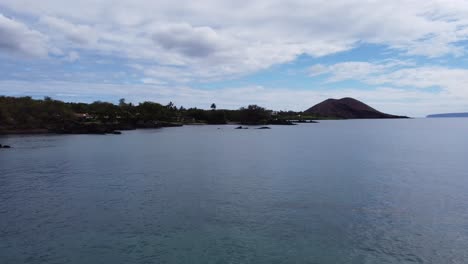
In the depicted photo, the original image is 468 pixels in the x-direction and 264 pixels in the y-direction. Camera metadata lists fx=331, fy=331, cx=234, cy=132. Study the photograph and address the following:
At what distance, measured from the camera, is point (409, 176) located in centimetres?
3775

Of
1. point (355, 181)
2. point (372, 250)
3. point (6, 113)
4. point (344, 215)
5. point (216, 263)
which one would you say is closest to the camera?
point (216, 263)

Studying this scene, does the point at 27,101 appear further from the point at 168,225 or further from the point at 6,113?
the point at 168,225

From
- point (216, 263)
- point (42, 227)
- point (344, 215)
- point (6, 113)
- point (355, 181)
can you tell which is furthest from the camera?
point (6, 113)

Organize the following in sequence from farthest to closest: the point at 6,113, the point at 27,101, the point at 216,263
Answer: the point at 27,101, the point at 6,113, the point at 216,263

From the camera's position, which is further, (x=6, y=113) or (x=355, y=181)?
(x=6, y=113)

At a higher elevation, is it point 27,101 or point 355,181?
point 27,101

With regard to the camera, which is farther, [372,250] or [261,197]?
[261,197]

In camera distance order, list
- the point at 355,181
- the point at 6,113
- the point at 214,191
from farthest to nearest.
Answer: the point at 6,113 → the point at 355,181 → the point at 214,191

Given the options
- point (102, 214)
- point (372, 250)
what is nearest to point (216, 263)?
point (372, 250)

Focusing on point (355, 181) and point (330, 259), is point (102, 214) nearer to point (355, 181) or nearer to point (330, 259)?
point (330, 259)

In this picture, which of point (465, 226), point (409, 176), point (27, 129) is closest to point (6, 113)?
point (27, 129)

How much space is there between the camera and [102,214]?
22.9 m

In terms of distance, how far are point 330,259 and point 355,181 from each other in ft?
66.0

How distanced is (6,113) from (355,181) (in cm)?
13325
